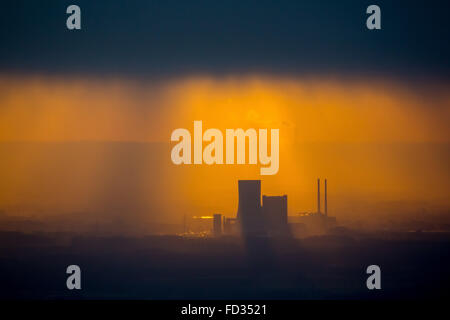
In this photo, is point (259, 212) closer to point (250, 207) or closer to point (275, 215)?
point (250, 207)

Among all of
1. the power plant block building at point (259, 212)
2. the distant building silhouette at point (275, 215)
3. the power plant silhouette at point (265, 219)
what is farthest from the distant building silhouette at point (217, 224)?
the distant building silhouette at point (275, 215)

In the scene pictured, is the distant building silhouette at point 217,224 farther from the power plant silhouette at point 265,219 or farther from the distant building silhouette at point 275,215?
the distant building silhouette at point 275,215

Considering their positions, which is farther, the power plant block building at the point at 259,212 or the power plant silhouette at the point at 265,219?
the power plant block building at the point at 259,212

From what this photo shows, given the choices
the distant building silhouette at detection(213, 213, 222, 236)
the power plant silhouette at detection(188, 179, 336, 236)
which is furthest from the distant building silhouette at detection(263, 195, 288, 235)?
the distant building silhouette at detection(213, 213, 222, 236)

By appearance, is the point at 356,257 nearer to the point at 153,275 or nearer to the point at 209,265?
the point at 209,265

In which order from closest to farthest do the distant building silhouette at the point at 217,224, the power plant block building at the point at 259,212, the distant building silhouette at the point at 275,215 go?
1. the distant building silhouette at the point at 217,224
2. the power plant block building at the point at 259,212
3. the distant building silhouette at the point at 275,215
